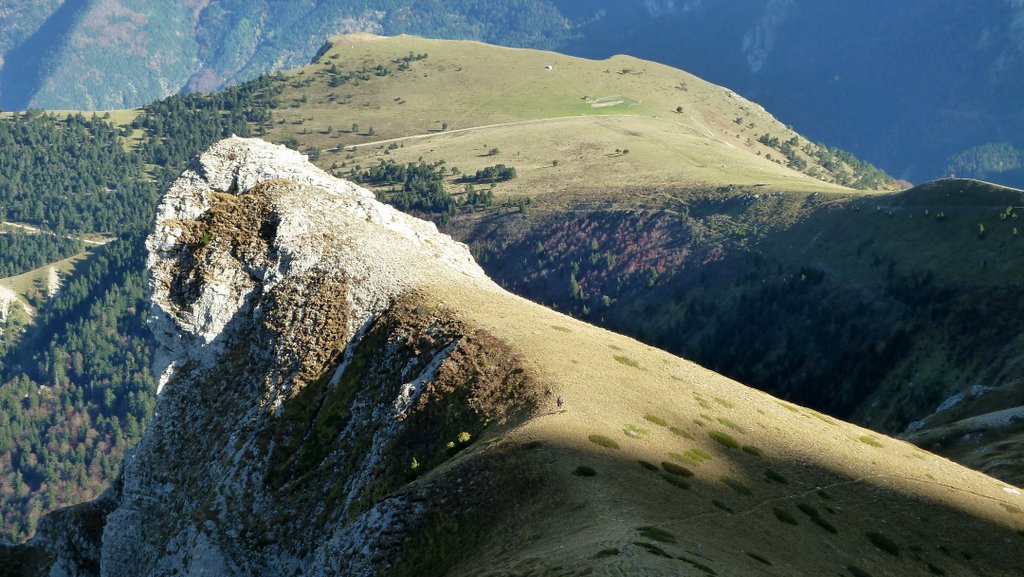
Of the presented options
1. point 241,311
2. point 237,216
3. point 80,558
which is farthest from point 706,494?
point 80,558

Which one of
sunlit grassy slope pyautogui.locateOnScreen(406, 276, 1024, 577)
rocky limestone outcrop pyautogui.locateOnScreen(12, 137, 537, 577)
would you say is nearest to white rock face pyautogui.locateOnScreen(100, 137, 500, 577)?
rocky limestone outcrop pyautogui.locateOnScreen(12, 137, 537, 577)

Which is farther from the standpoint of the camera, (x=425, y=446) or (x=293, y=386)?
(x=293, y=386)

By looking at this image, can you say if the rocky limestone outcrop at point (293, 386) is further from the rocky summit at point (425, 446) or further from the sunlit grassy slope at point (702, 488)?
the sunlit grassy slope at point (702, 488)

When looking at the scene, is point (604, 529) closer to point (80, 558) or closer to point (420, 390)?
point (420, 390)

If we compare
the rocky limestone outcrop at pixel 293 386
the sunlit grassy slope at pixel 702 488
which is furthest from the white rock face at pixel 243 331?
the sunlit grassy slope at pixel 702 488

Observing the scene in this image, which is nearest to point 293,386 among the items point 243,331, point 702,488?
point 243,331

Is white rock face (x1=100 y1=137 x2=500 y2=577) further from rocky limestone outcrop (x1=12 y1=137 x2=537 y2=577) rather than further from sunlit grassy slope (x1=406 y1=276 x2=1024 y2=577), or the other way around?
sunlit grassy slope (x1=406 y1=276 x2=1024 y2=577)

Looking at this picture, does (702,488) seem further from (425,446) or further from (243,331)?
(243,331)
